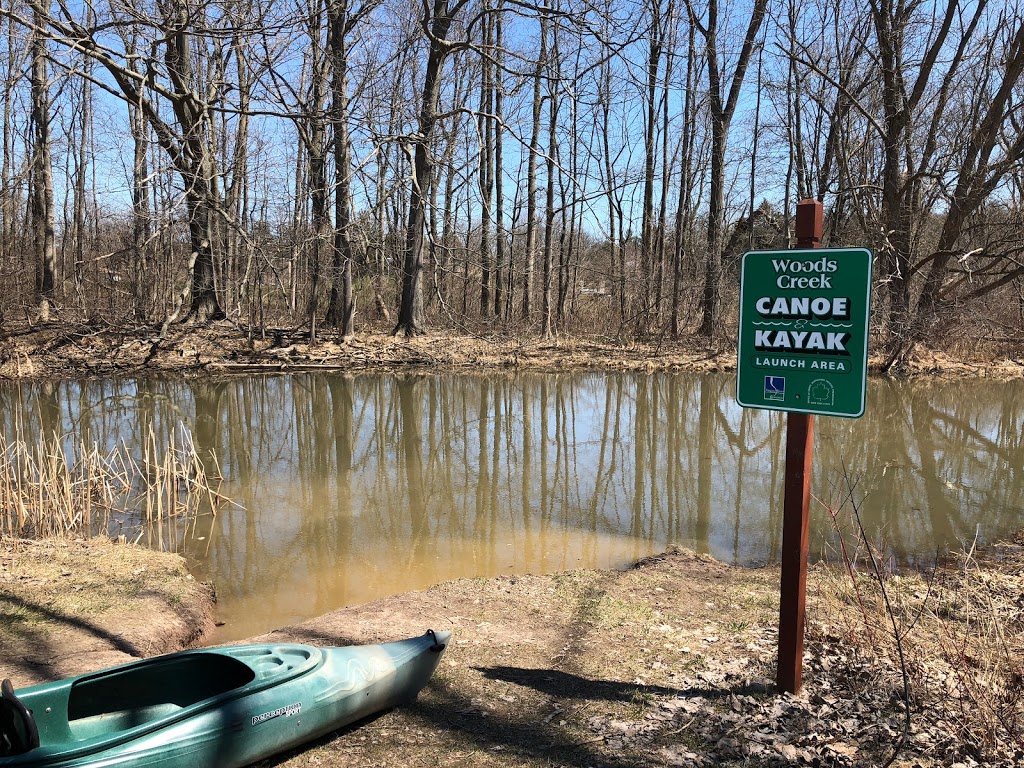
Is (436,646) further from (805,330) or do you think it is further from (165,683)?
(805,330)

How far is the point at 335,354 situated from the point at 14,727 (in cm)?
1767

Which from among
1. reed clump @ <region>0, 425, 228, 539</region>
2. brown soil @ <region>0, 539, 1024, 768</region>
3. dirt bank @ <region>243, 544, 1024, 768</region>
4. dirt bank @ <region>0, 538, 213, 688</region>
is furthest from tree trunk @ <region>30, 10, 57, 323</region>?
dirt bank @ <region>243, 544, 1024, 768</region>

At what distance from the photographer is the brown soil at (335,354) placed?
1772 cm

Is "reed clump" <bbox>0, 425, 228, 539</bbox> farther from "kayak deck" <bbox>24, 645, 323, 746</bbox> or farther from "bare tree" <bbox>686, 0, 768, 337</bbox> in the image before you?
"bare tree" <bbox>686, 0, 768, 337</bbox>

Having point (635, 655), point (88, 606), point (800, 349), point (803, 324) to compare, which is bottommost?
point (88, 606)

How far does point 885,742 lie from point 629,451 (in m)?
8.25

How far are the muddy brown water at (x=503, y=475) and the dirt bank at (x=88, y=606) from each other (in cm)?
37

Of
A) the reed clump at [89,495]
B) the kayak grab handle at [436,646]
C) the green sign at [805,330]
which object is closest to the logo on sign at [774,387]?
the green sign at [805,330]

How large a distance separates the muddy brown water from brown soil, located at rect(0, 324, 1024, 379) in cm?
147

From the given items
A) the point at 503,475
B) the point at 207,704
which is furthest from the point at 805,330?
the point at 503,475

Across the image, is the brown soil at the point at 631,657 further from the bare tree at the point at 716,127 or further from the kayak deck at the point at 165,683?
the bare tree at the point at 716,127

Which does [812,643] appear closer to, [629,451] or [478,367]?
[629,451]

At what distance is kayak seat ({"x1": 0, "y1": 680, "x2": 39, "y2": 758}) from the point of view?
8.51 feet

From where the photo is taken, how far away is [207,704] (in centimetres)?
288
